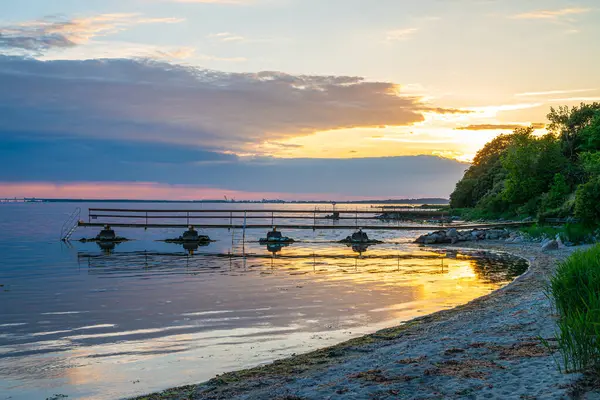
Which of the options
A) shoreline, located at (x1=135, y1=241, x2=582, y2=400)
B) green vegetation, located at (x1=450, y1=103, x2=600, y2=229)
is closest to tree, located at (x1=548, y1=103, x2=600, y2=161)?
green vegetation, located at (x1=450, y1=103, x2=600, y2=229)

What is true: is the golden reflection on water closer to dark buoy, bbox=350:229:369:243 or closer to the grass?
the grass

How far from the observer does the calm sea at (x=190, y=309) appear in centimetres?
1118

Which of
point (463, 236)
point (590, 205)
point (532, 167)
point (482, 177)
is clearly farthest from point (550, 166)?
point (482, 177)

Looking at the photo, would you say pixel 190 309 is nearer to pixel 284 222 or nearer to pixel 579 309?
pixel 579 309

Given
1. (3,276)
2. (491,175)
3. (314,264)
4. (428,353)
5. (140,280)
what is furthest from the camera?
(491,175)

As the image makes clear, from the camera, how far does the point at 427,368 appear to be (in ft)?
28.0

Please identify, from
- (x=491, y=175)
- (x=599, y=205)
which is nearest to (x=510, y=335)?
(x=599, y=205)

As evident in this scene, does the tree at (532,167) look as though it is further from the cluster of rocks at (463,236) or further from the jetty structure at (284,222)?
the cluster of rocks at (463,236)

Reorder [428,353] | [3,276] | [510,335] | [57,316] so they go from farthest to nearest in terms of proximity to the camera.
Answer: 1. [3,276]
2. [57,316]
3. [510,335]
4. [428,353]

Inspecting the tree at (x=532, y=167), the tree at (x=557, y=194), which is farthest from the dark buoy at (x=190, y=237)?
the tree at (x=532, y=167)

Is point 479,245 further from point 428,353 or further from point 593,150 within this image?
point 428,353

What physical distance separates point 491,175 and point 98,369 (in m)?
94.4

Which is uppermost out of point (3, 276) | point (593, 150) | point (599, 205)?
point (593, 150)

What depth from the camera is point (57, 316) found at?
58.5ft
